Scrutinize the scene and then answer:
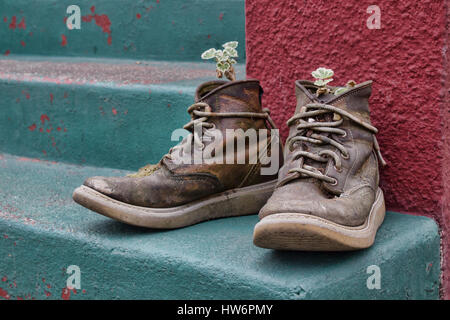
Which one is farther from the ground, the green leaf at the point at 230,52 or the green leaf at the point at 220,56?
the green leaf at the point at 230,52

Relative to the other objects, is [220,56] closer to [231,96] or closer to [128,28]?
[231,96]

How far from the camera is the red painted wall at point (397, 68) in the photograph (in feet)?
3.90

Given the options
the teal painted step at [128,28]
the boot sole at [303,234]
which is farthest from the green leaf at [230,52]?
the teal painted step at [128,28]

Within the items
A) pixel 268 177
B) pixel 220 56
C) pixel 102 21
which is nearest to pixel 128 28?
pixel 102 21

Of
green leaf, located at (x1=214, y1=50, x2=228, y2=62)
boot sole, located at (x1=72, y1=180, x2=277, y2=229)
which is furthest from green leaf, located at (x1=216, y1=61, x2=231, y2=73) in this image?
boot sole, located at (x1=72, y1=180, x2=277, y2=229)

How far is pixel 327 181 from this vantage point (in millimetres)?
1051

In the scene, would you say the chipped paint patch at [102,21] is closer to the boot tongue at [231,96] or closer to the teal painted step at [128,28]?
the teal painted step at [128,28]

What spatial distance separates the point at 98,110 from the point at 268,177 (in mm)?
684

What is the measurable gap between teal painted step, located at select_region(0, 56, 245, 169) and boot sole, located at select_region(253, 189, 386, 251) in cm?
69

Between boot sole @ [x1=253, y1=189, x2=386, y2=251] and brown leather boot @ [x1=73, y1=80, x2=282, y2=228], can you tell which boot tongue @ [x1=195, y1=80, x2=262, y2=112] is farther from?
boot sole @ [x1=253, y1=189, x2=386, y2=251]

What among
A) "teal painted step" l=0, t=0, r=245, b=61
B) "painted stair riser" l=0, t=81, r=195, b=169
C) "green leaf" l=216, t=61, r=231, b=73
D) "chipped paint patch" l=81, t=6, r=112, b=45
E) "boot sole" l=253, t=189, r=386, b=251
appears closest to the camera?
"boot sole" l=253, t=189, r=386, b=251

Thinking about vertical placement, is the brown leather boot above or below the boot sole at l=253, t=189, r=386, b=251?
above

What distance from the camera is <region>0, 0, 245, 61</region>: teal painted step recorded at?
2080 mm
